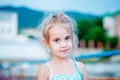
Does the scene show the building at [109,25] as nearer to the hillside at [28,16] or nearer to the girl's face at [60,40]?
the hillside at [28,16]

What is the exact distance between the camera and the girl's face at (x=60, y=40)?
1.22 metres

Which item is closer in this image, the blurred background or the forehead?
the forehead

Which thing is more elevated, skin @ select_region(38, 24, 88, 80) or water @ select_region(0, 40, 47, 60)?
skin @ select_region(38, 24, 88, 80)

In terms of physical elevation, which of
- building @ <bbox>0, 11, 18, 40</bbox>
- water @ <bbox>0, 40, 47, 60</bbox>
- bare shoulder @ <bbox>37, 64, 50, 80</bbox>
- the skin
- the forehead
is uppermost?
the forehead

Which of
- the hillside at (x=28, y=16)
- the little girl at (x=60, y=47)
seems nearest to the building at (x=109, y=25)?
the hillside at (x=28, y=16)

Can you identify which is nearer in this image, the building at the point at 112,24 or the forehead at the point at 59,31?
the forehead at the point at 59,31

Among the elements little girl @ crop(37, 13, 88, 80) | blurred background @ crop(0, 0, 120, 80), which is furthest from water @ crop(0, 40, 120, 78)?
little girl @ crop(37, 13, 88, 80)

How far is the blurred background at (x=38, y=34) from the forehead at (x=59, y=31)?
1.81 metres

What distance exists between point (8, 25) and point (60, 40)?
6.53ft

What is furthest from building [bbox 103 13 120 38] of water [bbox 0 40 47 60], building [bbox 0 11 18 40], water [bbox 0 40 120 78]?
building [bbox 0 11 18 40]

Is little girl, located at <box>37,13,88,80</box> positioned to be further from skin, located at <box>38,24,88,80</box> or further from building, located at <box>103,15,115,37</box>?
building, located at <box>103,15,115,37</box>

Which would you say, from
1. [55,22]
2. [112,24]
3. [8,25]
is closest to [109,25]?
[112,24]

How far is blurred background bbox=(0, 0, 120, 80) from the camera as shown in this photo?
10.1ft

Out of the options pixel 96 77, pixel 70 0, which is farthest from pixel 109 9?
pixel 96 77
